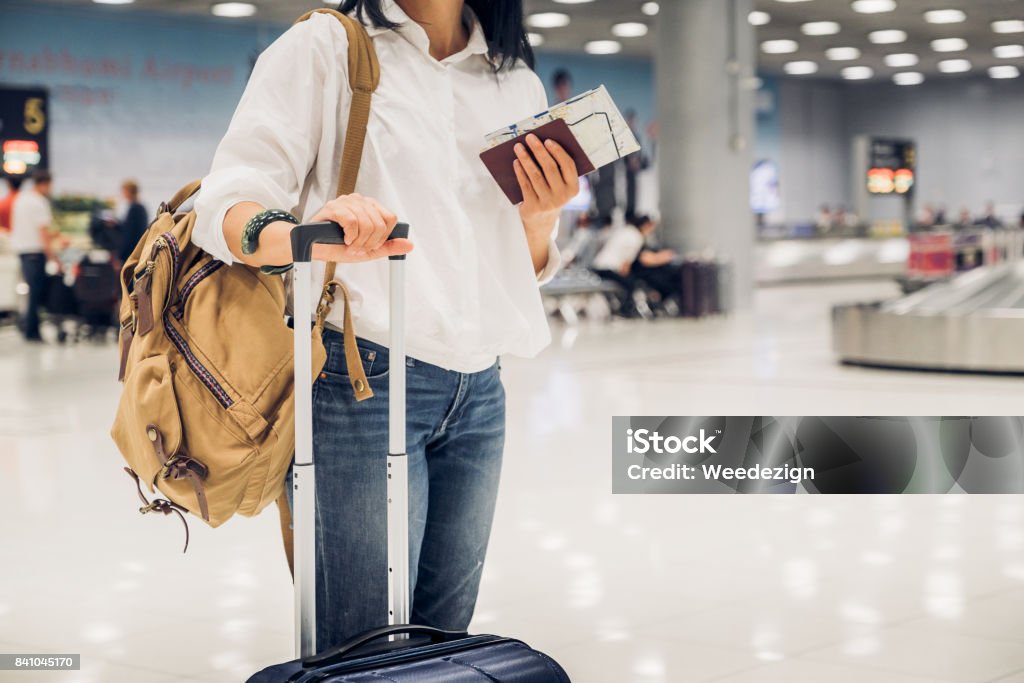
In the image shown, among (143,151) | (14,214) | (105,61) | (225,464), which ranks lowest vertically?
(225,464)

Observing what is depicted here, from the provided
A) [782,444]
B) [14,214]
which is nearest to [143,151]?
[14,214]

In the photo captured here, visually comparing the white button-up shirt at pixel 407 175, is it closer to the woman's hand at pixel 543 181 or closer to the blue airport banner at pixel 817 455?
the woman's hand at pixel 543 181

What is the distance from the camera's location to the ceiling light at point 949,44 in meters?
23.7

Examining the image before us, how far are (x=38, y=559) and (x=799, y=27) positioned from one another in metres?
20.1

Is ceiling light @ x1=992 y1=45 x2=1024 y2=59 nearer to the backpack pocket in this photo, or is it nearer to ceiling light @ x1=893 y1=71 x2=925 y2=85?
ceiling light @ x1=893 y1=71 x2=925 y2=85

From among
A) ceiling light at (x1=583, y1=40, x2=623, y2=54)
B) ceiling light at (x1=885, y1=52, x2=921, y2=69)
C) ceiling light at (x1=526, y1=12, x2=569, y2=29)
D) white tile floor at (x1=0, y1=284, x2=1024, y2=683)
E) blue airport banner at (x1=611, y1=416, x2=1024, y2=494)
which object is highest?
ceiling light at (x1=885, y1=52, x2=921, y2=69)

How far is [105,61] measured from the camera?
19.5 meters

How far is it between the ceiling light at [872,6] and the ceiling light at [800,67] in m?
7.75

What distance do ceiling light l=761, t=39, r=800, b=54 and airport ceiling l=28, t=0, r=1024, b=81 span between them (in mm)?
78

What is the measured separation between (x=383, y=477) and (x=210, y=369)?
299mm

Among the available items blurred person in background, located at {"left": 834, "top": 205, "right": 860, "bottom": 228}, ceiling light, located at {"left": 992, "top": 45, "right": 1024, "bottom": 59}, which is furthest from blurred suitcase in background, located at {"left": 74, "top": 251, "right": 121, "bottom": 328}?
blurred person in background, located at {"left": 834, "top": 205, "right": 860, "bottom": 228}

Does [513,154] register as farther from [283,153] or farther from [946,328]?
[946,328]

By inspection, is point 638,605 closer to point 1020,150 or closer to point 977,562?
point 977,562

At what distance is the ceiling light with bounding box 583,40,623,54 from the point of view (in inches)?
945
